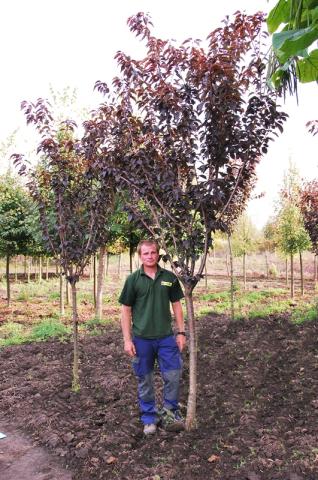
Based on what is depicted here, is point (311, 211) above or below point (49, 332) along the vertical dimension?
above

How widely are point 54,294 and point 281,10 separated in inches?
661

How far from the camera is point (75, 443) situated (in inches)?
171

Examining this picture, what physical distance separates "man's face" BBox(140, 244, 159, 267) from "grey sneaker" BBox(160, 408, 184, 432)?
153cm

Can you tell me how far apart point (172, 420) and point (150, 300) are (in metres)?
1.24

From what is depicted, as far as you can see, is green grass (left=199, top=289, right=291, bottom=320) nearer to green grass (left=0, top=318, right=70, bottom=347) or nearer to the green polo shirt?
green grass (left=0, top=318, right=70, bottom=347)

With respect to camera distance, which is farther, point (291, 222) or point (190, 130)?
point (291, 222)

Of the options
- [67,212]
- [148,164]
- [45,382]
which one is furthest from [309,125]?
[45,382]

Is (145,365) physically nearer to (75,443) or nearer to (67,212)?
(75,443)

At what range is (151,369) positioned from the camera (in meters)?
4.52

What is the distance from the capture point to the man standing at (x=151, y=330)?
441 centimetres

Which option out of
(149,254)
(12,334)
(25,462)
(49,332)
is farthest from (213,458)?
(12,334)

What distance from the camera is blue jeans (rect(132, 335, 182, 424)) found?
443 cm

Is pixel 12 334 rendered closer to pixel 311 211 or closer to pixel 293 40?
pixel 311 211

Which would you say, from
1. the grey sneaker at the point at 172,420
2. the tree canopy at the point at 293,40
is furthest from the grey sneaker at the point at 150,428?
the tree canopy at the point at 293,40
